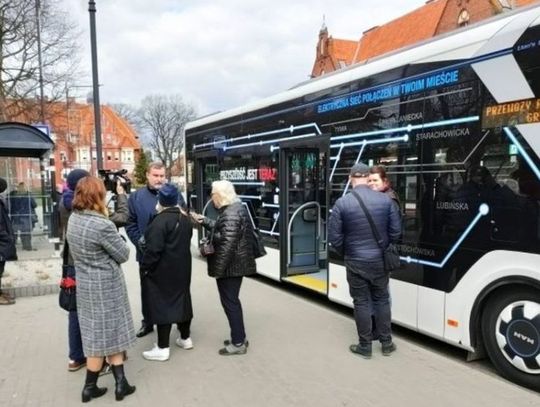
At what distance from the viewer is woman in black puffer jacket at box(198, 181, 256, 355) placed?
4.55 m

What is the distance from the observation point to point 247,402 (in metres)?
3.71

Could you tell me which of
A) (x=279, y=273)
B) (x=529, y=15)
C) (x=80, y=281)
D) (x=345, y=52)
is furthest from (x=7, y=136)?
(x=345, y=52)

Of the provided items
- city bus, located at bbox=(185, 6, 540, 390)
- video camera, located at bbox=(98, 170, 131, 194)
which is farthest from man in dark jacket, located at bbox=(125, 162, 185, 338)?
city bus, located at bbox=(185, 6, 540, 390)

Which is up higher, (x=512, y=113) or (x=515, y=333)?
(x=512, y=113)

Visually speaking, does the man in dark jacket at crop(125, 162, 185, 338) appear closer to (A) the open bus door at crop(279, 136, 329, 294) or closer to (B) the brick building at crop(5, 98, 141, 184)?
(B) the brick building at crop(5, 98, 141, 184)

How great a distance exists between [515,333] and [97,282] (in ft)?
10.7

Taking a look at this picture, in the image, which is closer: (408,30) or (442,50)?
(442,50)

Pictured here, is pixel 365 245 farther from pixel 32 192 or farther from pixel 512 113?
pixel 32 192

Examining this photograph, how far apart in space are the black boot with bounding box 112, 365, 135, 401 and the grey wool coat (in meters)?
0.18

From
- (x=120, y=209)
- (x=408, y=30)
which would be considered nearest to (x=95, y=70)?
(x=120, y=209)

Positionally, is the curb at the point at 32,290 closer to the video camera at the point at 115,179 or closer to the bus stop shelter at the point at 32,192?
the video camera at the point at 115,179

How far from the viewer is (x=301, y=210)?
737 centimetres

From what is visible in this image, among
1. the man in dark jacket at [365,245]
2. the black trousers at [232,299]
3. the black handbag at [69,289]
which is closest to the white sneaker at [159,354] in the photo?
the black trousers at [232,299]

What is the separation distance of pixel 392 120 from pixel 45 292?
5.67 m
